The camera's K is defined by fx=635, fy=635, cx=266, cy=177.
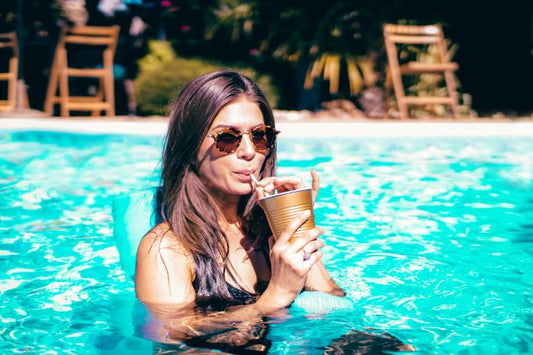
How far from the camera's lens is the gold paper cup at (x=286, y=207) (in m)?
2.04

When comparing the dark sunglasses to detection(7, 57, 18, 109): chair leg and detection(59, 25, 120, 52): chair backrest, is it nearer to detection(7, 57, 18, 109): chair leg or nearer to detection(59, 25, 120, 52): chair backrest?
detection(59, 25, 120, 52): chair backrest

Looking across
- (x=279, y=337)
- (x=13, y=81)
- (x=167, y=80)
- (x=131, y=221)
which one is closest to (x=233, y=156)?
(x=279, y=337)

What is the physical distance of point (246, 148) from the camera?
246 centimetres

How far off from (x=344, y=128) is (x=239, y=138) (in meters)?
6.43

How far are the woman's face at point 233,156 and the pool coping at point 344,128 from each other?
19.4 ft

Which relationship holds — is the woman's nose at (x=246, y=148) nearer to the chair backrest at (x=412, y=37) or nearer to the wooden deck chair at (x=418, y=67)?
the wooden deck chair at (x=418, y=67)

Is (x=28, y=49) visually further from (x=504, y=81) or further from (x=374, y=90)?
(x=504, y=81)

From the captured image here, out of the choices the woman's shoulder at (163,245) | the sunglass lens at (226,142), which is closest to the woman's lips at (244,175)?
the sunglass lens at (226,142)

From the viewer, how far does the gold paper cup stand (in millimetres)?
2041

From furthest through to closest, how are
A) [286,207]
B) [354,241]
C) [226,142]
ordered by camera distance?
[354,241]
[226,142]
[286,207]

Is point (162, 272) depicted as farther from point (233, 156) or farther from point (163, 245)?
point (233, 156)

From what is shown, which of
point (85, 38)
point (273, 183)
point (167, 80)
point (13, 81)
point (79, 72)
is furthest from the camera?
point (167, 80)

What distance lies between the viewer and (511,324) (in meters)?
3.02

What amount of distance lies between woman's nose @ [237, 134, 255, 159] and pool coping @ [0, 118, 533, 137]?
19.5 ft
